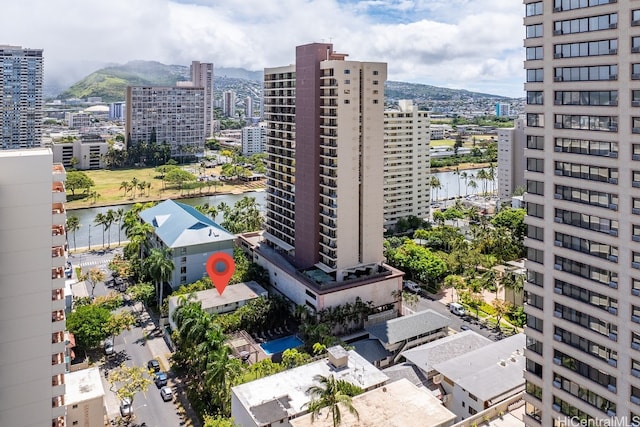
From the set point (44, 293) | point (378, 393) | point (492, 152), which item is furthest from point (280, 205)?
point (492, 152)

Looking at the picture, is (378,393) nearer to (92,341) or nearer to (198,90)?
(92,341)

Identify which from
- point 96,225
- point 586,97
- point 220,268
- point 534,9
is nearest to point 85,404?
point 220,268

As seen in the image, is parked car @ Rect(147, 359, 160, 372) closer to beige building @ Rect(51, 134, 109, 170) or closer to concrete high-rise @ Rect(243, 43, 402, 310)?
concrete high-rise @ Rect(243, 43, 402, 310)

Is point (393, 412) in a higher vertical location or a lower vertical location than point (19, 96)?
lower

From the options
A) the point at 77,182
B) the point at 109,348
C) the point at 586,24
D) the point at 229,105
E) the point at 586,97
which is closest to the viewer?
the point at 586,24

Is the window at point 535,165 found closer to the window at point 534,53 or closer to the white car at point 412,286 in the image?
the window at point 534,53

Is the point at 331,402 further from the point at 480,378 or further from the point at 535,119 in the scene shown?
Result: the point at 535,119

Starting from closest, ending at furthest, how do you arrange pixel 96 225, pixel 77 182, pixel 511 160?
pixel 96 225 → pixel 511 160 → pixel 77 182

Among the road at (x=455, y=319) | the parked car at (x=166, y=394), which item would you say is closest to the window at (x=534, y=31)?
the road at (x=455, y=319)
